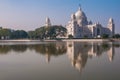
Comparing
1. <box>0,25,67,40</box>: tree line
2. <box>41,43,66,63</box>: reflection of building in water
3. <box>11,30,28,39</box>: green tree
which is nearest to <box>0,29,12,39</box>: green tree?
<box>0,25,67,40</box>: tree line

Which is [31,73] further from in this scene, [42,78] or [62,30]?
[62,30]

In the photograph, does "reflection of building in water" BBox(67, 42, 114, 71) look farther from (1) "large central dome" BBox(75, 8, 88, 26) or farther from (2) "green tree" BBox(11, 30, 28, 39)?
(1) "large central dome" BBox(75, 8, 88, 26)

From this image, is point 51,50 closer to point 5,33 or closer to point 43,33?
point 43,33

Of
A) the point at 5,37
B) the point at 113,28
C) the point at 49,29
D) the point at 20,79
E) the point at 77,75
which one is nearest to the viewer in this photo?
the point at 20,79

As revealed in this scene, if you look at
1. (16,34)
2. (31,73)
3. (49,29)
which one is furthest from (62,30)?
(31,73)

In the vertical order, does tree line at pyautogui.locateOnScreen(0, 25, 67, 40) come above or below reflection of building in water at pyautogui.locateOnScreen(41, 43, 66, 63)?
above

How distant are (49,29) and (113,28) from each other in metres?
34.2

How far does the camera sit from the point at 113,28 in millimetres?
100250

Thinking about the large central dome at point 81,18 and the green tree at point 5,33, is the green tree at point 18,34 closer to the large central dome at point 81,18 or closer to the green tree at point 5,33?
the green tree at point 5,33

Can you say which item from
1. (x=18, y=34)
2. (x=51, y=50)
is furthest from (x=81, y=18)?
(x=51, y=50)

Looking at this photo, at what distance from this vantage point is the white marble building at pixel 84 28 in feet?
295

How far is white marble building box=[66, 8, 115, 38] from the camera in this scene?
89.9m

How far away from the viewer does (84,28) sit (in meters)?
94.0

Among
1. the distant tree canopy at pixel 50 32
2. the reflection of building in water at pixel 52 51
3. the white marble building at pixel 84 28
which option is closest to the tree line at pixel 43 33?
the distant tree canopy at pixel 50 32
